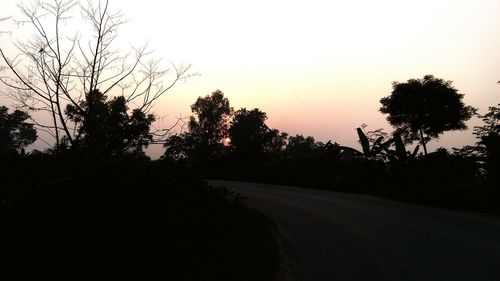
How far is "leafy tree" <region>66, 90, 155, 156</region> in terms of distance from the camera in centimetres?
1092

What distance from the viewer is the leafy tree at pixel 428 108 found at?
4256 centimetres

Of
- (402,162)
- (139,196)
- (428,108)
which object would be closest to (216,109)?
(428,108)

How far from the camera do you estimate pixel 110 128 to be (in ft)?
36.7

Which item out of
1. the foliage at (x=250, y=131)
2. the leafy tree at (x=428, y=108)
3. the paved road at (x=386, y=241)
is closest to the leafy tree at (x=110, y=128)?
the paved road at (x=386, y=241)

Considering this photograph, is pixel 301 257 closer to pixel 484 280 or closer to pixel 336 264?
pixel 336 264

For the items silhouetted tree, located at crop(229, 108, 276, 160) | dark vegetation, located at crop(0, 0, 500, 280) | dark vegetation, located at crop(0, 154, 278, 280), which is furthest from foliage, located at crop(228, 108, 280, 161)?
dark vegetation, located at crop(0, 154, 278, 280)

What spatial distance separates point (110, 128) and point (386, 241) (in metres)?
6.87

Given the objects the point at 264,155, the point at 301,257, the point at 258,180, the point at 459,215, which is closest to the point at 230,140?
the point at 264,155

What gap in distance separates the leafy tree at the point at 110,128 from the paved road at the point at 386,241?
14.8ft

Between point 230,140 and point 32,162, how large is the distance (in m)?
56.1

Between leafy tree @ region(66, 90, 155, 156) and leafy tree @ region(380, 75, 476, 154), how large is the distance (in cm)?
3563

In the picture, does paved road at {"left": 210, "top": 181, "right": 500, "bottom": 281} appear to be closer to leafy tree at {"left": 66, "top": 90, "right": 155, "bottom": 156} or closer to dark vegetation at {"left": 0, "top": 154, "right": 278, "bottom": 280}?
dark vegetation at {"left": 0, "top": 154, "right": 278, "bottom": 280}

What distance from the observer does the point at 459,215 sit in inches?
583

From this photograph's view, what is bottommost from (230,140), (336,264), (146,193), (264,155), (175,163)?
(336,264)
